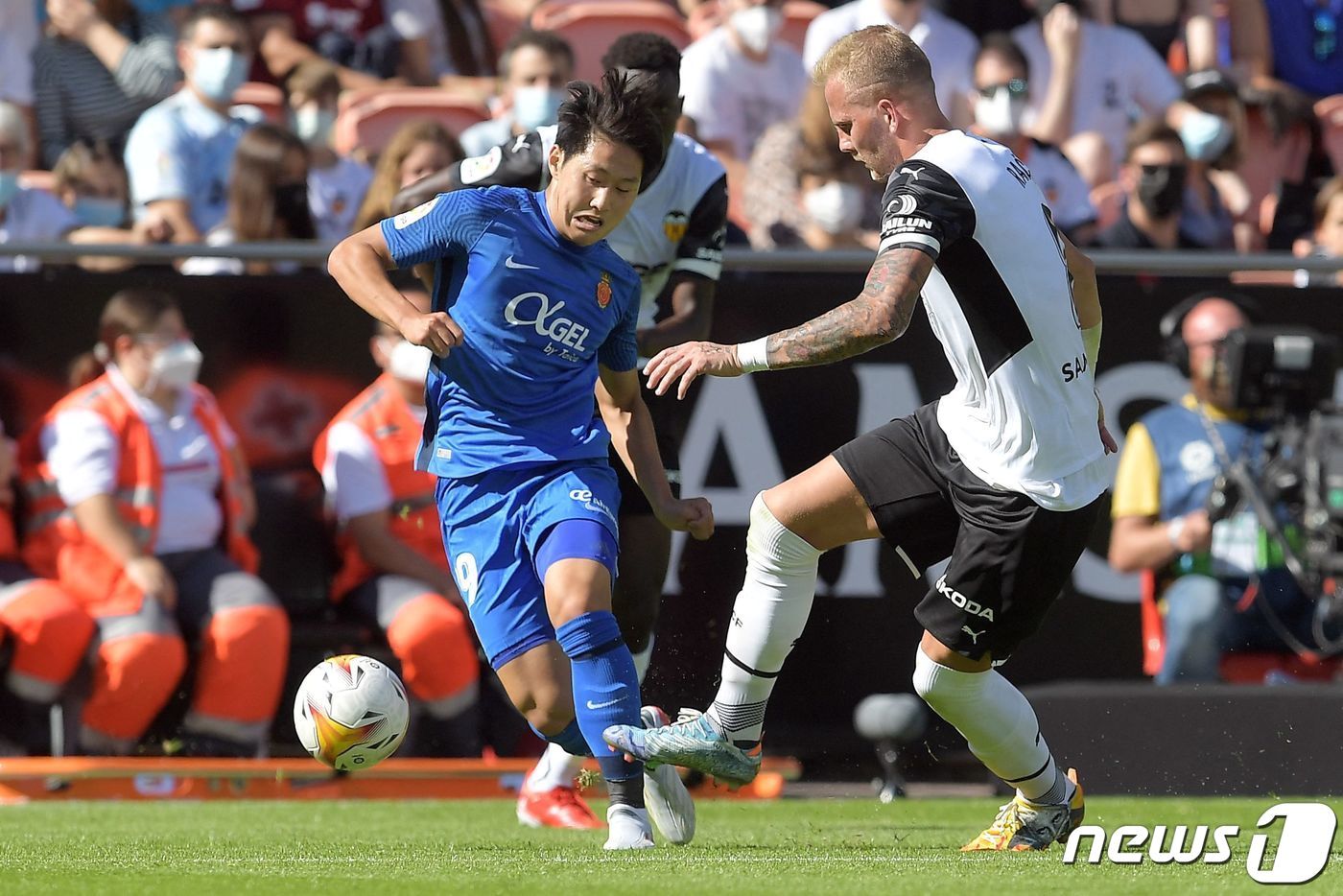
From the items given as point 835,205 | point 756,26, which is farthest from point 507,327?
point 756,26

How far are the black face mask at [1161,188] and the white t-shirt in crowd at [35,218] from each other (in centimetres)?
554

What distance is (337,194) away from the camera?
10547 mm

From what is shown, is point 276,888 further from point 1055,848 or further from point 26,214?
point 26,214

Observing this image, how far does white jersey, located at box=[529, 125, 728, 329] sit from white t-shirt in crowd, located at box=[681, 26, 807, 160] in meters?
4.04

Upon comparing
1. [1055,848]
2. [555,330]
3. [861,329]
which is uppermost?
[861,329]

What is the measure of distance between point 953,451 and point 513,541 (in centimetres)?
138

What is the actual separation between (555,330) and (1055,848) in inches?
88.6

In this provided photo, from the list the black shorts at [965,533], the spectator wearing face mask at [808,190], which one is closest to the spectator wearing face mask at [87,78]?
the spectator wearing face mask at [808,190]

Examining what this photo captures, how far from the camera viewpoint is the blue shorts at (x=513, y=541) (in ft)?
20.3

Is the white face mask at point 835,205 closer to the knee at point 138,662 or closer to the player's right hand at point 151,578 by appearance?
the player's right hand at point 151,578

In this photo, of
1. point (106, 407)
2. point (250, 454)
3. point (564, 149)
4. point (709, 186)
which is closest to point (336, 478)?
point (250, 454)

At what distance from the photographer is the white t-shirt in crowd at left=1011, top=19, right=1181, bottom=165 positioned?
12031 millimetres

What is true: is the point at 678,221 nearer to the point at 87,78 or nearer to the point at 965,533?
the point at 965,533

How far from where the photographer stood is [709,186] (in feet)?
24.1
